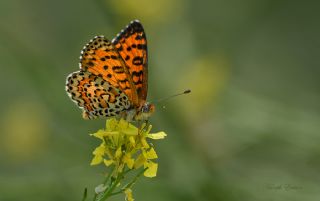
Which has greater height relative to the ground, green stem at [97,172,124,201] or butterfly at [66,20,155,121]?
butterfly at [66,20,155,121]

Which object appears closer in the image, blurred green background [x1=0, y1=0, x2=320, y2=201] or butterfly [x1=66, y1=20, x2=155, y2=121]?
butterfly [x1=66, y1=20, x2=155, y2=121]

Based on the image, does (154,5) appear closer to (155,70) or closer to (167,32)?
(167,32)

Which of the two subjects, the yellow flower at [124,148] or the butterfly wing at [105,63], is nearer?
the yellow flower at [124,148]

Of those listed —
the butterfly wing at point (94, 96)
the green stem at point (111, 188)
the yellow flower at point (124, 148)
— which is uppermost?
the butterfly wing at point (94, 96)

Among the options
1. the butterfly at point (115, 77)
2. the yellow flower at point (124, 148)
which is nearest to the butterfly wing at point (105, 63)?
the butterfly at point (115, 77)

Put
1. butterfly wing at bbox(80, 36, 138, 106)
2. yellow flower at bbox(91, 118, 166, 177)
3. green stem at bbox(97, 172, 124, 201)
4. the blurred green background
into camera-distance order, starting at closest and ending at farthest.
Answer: green stem at bbox(97, 172, 124, 201) → yellow flower at bbox(91, 118, 166, 177) → butterfly wing at bbox(80, 36, 138, 106) → the blurred green background

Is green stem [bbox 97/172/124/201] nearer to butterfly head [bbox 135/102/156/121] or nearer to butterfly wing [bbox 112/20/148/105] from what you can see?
butterfly head [bbox 135/102/156/121]

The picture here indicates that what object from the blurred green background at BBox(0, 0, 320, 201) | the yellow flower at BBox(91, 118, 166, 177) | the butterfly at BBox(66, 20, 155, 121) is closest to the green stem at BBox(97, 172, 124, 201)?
the yellow flower at BBox(91, 118, 166, 177)

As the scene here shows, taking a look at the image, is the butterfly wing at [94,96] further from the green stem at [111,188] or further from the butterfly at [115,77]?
the green stem at [111,188]

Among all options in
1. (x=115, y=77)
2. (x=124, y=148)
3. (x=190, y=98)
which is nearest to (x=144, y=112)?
(x=115, y=77)
